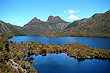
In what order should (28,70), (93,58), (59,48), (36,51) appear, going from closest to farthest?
(28,70) → (93,58) → (36,51) → (59,48)

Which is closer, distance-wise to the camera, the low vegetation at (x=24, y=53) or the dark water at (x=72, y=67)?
the low vegetation at (x=24, y=53)

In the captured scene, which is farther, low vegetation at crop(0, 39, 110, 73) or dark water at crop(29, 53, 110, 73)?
dark water at crop(29, 53, 110, 73)

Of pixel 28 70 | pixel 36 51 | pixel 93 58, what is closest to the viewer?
pixel 28 70

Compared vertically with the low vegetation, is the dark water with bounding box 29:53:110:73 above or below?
below

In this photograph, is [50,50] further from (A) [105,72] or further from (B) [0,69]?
(B) [0,69]

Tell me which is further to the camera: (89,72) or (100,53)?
(100,53)

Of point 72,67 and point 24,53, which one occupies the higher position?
point 24,53

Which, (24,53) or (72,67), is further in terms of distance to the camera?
(24,53)

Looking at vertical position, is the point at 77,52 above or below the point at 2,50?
below

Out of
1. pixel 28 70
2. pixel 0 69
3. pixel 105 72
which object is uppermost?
pixel 0 69

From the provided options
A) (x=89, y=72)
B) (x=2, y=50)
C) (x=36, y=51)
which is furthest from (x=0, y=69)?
(x=36, y=51)

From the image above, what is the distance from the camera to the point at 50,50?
144 meters

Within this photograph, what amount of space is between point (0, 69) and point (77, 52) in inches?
3292

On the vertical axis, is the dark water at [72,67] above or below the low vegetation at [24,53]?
below
